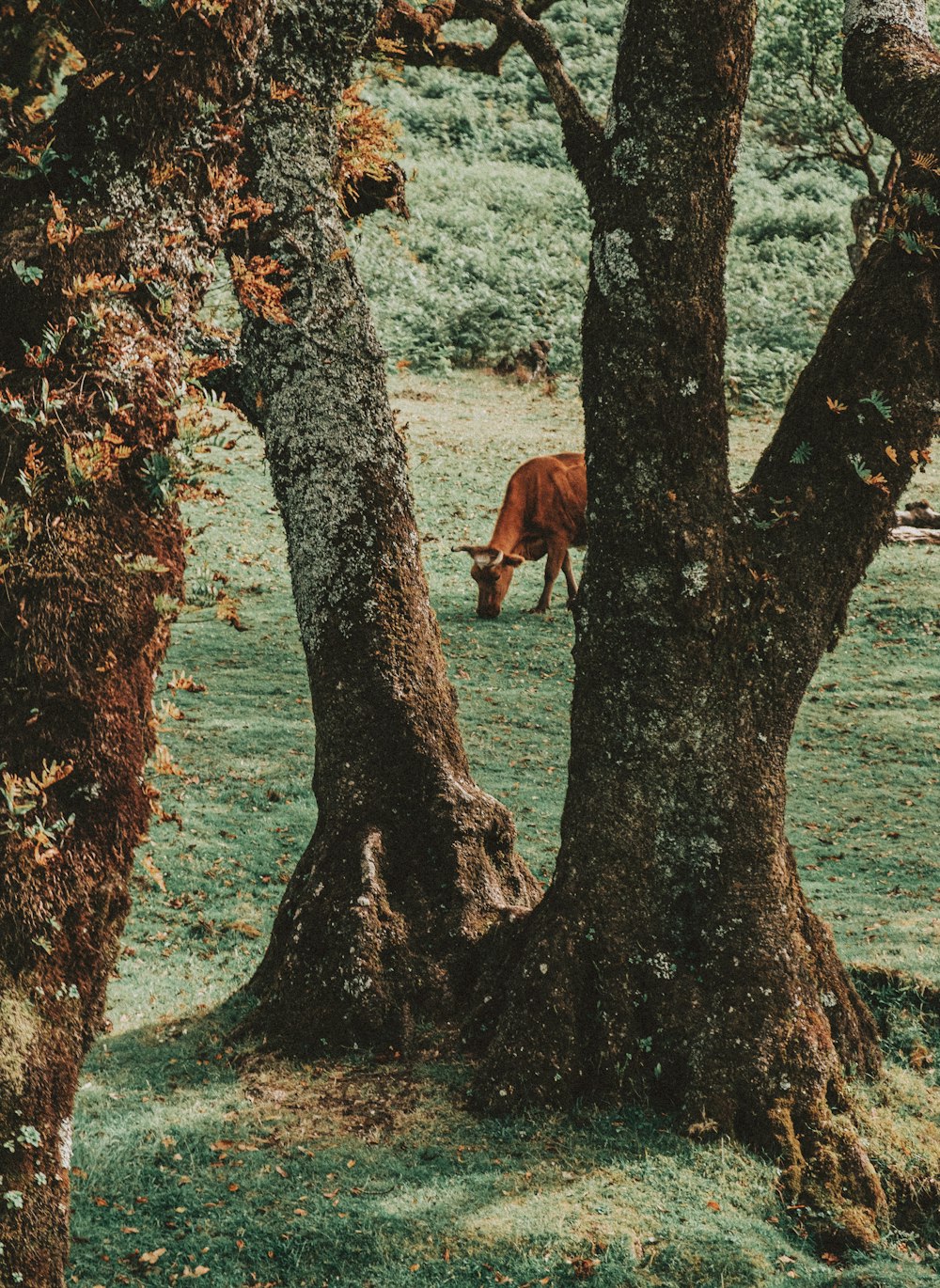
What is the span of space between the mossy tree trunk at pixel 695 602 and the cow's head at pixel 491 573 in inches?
397

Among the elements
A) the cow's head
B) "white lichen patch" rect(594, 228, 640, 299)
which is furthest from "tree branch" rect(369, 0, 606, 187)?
the cow's head

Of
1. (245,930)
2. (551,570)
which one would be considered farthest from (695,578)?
(551,570)

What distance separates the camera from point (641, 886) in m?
5.63

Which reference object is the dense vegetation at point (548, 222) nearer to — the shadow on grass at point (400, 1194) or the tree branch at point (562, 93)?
the tree branch at point (562, 93)

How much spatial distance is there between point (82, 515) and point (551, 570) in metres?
14.2

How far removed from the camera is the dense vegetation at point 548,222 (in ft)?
95.8

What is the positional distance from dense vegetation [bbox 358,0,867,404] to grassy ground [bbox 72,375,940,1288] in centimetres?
1573

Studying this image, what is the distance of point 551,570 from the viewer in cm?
1670

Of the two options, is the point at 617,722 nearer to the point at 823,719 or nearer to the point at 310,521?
the point at 310,521

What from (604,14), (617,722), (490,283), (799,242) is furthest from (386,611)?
(604,14)

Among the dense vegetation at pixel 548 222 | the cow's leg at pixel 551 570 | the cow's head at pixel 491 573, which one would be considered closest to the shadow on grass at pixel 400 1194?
the cow's head at pixel 491 573

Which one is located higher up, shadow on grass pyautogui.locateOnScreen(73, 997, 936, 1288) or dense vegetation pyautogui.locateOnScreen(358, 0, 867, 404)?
dense vegetation pyautogui.locateOnScreen(358, 0, 867, 404)

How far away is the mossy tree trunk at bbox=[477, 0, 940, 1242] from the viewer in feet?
17.8

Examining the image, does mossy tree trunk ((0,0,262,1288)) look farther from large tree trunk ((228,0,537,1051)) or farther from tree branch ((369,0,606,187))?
large tree trunk ((228,0,537,1051))
